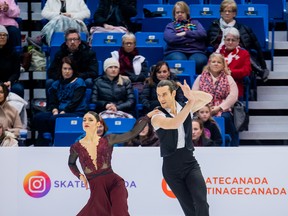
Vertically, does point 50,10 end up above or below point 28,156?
above

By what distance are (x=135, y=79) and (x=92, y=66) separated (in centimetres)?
53

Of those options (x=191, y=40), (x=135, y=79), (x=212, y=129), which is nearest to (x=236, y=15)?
(x=191, y=40)

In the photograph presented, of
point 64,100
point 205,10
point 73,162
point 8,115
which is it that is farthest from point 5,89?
point 205,10

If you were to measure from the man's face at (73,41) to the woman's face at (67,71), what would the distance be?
492 millimetres

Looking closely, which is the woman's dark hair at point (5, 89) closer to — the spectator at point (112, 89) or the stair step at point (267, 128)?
the spectator at point (112, 89)

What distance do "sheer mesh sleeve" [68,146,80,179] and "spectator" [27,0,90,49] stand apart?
3517 millimetres

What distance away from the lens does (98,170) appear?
9.34m

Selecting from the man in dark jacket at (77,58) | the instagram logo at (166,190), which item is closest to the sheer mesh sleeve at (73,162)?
the instagram logo at (166,190)

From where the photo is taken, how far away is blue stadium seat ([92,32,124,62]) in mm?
12547

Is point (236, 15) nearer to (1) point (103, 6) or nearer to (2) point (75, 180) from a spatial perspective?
(1) point (103, 6)

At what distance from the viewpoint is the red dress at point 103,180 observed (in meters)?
9.31

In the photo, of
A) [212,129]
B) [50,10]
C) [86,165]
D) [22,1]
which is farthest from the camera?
[22,1]

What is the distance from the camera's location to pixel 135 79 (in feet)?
39.4

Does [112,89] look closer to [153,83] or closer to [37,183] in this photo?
[153,83]
